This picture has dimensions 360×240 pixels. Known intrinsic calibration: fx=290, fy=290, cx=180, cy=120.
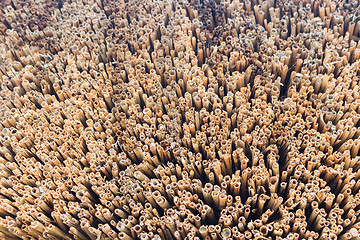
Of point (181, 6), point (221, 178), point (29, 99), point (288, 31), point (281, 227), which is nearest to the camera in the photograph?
point (281, 227)

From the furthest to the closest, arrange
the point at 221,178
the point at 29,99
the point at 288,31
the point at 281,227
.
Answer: the point at 288,31, the point at 29,99, the point at 221,178, the point at 281,227

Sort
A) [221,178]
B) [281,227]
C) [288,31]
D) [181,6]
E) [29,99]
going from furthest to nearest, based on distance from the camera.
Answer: [181,6]
[288,31]
[29,99]
[221,178]
[281,227]

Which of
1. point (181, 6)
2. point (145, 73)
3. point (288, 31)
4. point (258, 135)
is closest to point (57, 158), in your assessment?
point (145, 73)

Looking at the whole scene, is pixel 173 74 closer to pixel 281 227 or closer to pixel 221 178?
pixel 221 178

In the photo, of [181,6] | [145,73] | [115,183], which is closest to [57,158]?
[115,183]

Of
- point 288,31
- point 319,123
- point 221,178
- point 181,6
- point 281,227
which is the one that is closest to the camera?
point 281,227

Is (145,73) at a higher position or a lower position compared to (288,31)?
lower

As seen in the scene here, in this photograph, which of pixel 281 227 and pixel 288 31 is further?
pixel 288 31

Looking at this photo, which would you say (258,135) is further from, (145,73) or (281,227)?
(145,73)

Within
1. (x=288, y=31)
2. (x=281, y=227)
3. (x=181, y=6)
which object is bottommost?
(x=281, y=227)
